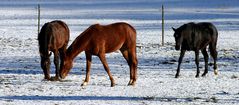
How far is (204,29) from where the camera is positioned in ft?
51.3

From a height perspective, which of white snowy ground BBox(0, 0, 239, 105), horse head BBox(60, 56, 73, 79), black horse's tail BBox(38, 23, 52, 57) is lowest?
white snowy ground BBox(0, 0, 239, 105)

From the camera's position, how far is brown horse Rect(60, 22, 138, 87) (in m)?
13.2

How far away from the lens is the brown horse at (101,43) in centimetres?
1325

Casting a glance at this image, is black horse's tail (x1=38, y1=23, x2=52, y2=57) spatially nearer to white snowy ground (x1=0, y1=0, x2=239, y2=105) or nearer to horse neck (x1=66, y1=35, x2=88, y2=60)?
white snowy ground (x1=0, y1=0, x2=239, y2=105)

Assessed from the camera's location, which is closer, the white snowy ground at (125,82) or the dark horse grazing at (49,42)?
the white snowy ground at (125,82)

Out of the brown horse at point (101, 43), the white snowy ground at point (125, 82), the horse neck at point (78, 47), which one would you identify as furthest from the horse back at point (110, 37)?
the white snowy ground at point (125, 82)

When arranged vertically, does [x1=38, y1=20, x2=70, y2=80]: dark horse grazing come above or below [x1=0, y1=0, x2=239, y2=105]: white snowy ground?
above

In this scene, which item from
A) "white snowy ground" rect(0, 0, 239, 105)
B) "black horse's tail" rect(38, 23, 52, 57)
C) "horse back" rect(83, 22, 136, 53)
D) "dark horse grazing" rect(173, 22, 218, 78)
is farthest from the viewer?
"dark horse grazing" rect(173, 22, 218, 78)

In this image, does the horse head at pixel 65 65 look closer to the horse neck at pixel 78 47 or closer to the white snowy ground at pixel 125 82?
the horse neck at pixel 78 47

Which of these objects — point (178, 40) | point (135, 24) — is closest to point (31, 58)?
point (178, 40)

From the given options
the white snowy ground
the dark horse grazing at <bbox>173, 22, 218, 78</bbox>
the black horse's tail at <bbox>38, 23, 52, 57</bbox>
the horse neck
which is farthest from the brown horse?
the dark horse grazing at <bbox>173, 22, 218, 78</bbox>

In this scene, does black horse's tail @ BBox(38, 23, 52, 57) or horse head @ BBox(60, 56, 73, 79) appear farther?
black horse's tail @ BBox(38, 23, 52, 57)

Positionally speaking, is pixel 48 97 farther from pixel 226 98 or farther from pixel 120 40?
pixel 226 98

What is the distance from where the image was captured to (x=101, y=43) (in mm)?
13250
